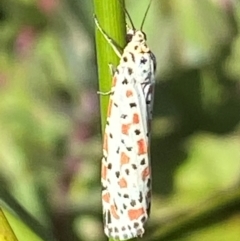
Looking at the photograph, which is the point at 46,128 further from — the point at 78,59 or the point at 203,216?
the point at 203,216

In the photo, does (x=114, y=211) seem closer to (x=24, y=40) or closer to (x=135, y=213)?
(x=135, y=213)

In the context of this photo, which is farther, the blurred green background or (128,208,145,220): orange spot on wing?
the blurred green background

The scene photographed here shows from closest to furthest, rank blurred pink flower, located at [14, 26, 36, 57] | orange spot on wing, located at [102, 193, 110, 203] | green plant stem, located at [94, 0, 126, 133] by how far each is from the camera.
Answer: green plant stem, located at [94, 0, 126, 133] → orange spot on wing, located at [102, 193, 110, 203] → blurred pink flower, located at [14, 26, 36, 57]

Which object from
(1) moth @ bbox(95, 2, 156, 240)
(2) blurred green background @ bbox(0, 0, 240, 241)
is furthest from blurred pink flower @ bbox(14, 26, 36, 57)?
(1) moth @ bbox(95, 2, 156, 240)

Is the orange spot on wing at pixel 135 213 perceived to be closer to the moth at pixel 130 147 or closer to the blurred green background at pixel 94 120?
the moth at pixel 130 147

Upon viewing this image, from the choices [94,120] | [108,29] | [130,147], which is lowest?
[94,120]

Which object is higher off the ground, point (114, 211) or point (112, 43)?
point (112, 43)

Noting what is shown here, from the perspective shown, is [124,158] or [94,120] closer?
[124,158]

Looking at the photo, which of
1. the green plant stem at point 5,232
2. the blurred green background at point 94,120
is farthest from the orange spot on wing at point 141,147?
the blurred green background at point 94,120

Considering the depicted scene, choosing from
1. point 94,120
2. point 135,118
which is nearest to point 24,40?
point 94,120

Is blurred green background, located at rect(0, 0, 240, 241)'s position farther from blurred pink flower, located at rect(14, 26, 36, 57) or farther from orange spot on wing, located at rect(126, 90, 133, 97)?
orange spot on wing, located at rect(126, 90, 133, 97)
